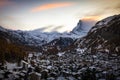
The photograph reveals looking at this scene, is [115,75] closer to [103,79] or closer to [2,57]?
[103,79]

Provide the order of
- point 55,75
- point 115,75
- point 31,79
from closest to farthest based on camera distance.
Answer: point 31,79, point 115,75, point 55,75

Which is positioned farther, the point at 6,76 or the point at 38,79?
the point at 38,79

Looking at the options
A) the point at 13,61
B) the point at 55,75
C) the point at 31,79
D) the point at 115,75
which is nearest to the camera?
the point at 31,79

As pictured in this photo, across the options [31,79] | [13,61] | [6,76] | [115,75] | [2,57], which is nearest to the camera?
[6,76]

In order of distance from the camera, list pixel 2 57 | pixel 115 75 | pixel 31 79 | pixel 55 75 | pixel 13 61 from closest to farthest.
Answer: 1. pixel 31 79
2. pixel 115 75
3. pixel 55 75
4. pixel 2 57
5. pixel 13 61

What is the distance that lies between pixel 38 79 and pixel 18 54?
183 ft

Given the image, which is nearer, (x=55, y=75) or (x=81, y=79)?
(x=81, y=79)

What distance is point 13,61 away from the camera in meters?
132

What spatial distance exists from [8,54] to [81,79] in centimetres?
5363

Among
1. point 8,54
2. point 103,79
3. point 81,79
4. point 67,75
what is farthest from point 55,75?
point 8,54

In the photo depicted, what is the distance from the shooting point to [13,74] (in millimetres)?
86500

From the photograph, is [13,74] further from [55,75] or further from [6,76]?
[55,75]

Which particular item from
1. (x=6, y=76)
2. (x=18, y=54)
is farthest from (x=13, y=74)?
(x=18, y=54)

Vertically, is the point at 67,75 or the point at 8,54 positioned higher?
the point at 8,54
